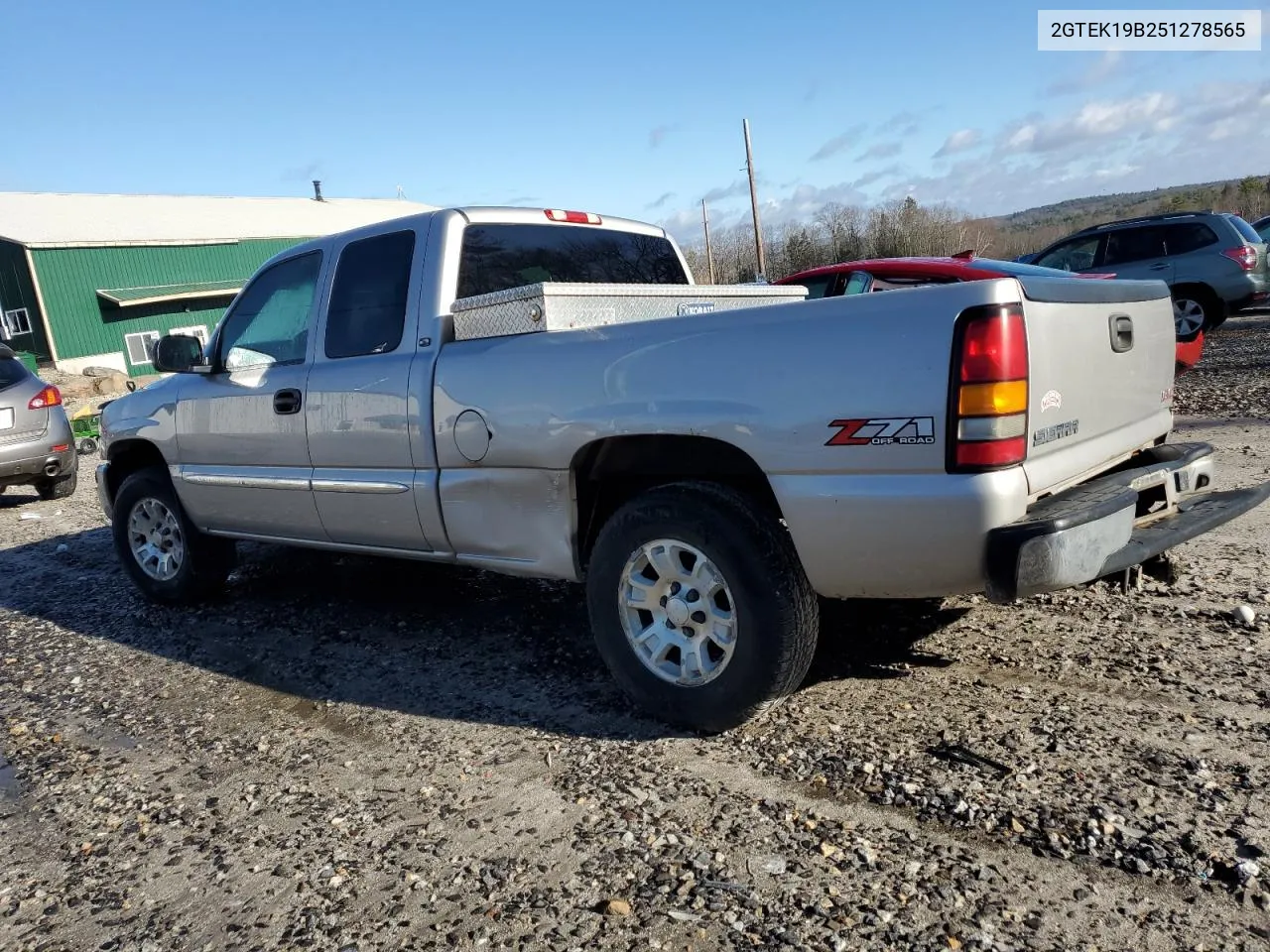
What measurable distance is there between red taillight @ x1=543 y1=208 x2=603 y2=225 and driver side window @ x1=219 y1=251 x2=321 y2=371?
122cm

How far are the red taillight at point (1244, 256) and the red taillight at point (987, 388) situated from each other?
36.3 feet

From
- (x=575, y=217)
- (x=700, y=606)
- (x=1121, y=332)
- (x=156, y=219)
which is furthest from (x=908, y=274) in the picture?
(x=156, y=219)

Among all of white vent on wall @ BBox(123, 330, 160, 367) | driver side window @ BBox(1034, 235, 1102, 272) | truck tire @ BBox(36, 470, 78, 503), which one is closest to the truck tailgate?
driver side window @ BBox(1034, 235, 1102, 272)

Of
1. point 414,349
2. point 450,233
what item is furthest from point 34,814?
point 450,233

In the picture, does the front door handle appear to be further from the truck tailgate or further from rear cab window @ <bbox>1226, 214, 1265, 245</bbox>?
rear cab window @ <bbox>1226, 214, 1265, 245</bbox>

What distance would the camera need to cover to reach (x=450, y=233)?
424 cm

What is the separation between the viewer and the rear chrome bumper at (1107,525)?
2701mm

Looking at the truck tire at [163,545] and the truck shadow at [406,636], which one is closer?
the truck shadow at [406,636]

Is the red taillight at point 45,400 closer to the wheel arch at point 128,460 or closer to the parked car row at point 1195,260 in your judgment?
the wheel arch at point 128,460

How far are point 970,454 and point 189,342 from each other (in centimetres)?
428

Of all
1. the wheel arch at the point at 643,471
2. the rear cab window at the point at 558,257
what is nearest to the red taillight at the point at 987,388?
the wheel arch at the point at 643,471

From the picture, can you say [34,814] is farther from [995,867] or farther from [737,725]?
[995,867]

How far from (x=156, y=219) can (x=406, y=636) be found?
131 feet

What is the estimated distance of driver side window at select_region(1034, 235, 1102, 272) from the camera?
12844mm
